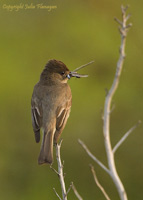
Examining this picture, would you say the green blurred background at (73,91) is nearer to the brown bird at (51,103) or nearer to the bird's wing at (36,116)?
the brown bird at (51,103)

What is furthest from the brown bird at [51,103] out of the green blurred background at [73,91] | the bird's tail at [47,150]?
the green blurred background at [73,91]

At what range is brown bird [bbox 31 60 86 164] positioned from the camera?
19.5 ft

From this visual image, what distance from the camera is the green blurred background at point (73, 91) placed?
1095cm

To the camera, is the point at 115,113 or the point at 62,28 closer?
the point at 115,113

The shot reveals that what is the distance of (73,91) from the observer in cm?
1328

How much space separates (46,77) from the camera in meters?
6.25

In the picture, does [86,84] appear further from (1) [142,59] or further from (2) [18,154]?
(2) [18,154]

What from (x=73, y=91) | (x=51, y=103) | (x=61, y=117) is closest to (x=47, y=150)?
(x=61, y=117)

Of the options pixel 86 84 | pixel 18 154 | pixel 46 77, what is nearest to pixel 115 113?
pixel 86 84

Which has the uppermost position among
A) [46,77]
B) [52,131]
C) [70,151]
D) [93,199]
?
[46,77]

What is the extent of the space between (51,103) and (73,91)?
721 centimetres

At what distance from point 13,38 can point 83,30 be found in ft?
5.83

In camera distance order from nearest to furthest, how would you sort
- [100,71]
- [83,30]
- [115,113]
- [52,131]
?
[52,131], [115,113], [100,71], [83,30]

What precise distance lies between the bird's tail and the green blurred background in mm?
3626
